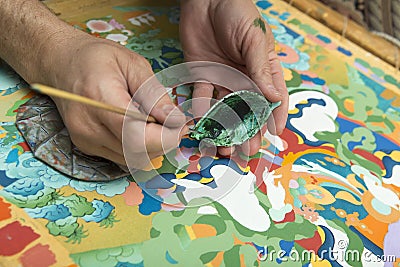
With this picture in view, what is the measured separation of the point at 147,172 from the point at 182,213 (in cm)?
8

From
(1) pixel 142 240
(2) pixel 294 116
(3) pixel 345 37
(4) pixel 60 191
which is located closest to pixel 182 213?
(1) pixel 142 240

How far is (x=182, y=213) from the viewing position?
2.49ft

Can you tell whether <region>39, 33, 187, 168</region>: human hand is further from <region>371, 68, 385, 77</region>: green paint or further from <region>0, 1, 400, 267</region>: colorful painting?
<region>371, 68, 385, 77</region>: green paint

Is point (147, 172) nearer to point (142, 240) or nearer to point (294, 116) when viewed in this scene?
point (142, 240)

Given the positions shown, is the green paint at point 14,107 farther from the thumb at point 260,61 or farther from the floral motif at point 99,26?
A: the thumb at point 260,61

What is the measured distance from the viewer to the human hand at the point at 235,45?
33.6 inches

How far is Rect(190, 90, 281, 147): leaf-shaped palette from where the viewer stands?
31.6 inches

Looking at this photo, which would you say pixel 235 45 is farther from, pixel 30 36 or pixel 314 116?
pixel 30 36

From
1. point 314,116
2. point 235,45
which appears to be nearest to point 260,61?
point 235,45

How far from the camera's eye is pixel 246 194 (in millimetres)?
803

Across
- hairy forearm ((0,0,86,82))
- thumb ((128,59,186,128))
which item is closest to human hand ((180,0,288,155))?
thumb ((128,59,186,128))

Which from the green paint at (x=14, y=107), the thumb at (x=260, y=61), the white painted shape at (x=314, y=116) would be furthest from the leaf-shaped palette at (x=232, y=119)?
the green paint at (x=14, y=107)

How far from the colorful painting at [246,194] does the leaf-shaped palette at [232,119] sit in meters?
0.04

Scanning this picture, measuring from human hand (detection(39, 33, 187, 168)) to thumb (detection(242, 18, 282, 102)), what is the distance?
160 millimetres
